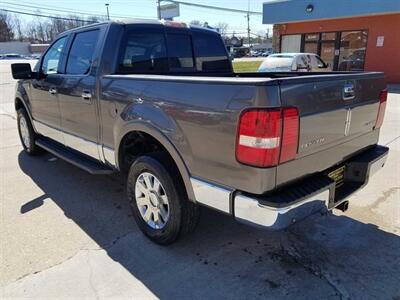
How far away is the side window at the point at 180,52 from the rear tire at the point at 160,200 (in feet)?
4.67

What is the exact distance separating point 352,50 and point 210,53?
17224 millimetres

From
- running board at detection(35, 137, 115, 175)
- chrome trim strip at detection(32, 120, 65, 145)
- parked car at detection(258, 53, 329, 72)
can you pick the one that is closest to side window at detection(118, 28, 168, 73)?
running board at detection(35, 137, 115, 175)

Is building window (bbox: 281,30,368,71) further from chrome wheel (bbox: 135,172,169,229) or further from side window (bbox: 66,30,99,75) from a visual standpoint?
chrome wheel (bbox: 135,172,169,229)

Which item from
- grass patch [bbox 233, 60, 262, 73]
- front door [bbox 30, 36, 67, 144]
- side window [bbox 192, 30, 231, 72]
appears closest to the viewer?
side window [bbox 192, 30, 231, 72]

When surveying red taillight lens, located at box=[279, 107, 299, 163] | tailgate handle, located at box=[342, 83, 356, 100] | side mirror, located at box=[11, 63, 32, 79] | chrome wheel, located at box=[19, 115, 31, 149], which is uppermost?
side mirror, located at box=[11, 63, 32, 79]

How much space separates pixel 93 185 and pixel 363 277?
11.1 ft

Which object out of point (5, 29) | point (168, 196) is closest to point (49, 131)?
point (168, 196)

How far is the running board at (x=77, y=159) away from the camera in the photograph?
3850mm

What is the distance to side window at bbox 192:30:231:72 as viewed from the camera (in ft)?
14.5

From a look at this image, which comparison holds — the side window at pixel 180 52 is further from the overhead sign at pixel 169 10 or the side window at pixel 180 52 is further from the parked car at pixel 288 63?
the overhead sign at pixel 169 10

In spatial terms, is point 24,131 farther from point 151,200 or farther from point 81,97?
point 151,200

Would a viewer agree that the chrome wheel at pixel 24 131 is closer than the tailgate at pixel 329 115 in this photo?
No

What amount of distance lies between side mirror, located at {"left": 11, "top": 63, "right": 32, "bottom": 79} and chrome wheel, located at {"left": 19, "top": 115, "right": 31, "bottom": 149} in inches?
48.6

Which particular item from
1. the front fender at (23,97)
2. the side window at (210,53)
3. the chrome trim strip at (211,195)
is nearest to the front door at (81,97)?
the side window at (210,53)
